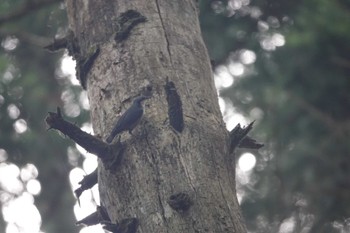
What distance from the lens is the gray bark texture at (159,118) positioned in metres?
1.48

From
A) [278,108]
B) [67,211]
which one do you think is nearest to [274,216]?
[278,108]

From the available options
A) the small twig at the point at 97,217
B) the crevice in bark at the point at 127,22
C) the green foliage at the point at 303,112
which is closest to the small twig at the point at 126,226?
the small twig at the point at 97,217

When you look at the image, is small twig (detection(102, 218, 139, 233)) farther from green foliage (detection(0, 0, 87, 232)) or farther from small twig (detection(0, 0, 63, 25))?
green foliage (detection(0, 0, 87, 232))

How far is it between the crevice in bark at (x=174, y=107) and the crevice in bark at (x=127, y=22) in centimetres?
23

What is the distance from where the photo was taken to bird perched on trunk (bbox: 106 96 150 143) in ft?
5.18

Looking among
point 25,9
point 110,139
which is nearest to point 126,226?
point 110,139

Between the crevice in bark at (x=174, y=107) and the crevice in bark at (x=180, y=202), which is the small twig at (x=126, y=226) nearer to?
the crevice in bark at (x=180, y=202)

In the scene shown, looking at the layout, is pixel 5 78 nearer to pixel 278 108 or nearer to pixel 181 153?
pixel 278 108

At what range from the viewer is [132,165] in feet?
5.11

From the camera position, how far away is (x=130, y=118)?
1578 mm

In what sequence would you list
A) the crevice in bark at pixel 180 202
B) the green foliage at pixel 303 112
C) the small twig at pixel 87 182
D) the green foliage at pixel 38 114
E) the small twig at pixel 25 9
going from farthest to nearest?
the green foliage at pixel 38 114
the green foliage at pixel 303 112
the small twig at pixel 25 9
the small twig at pixel 87 182
the crevice in bark at pixel 180 202

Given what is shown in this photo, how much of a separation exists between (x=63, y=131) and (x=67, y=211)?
6.34 m

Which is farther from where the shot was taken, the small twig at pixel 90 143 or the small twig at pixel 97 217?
the small twig at pixel 97 217

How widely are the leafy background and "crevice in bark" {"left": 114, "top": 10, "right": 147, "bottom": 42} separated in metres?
0.98
